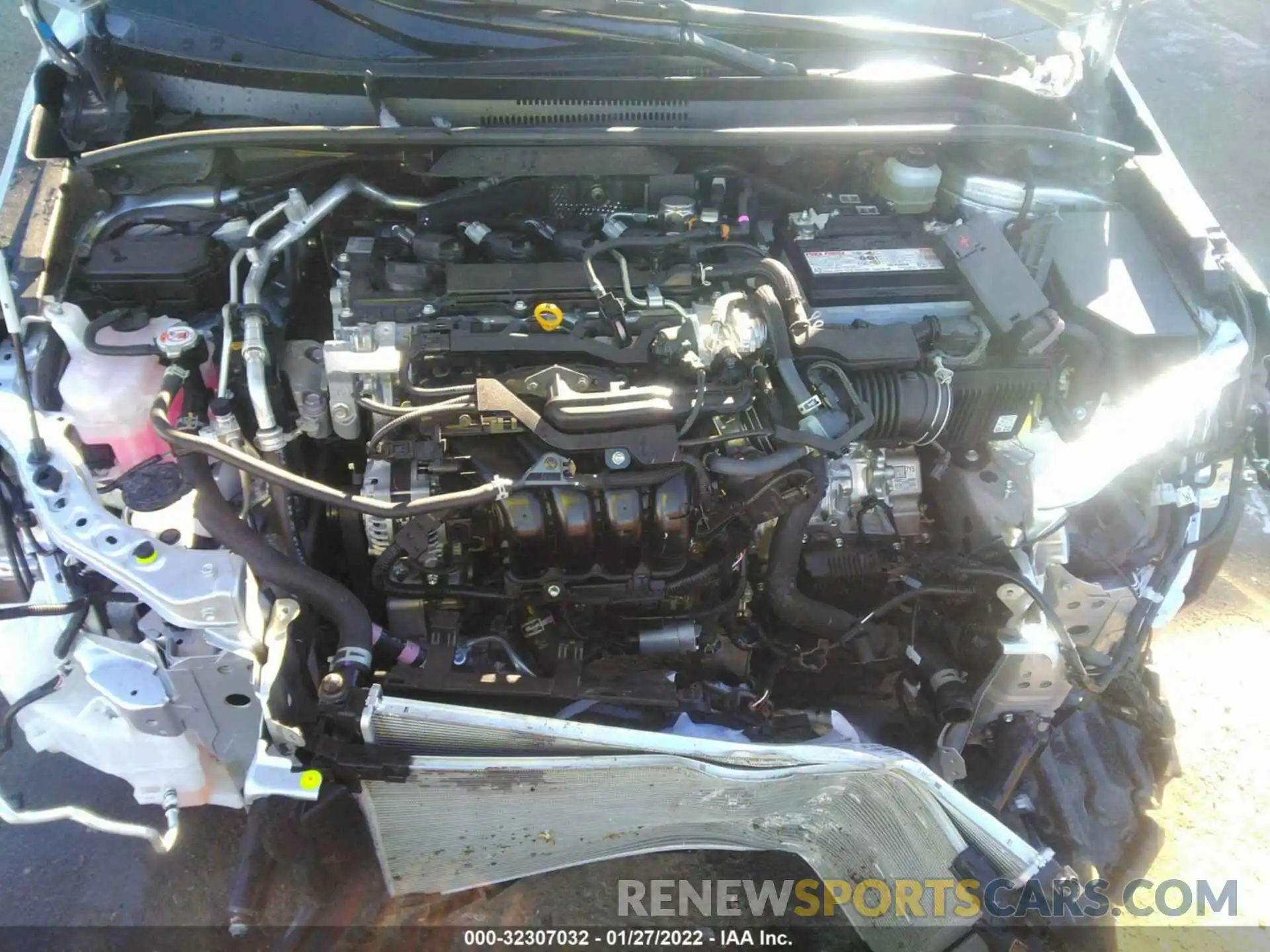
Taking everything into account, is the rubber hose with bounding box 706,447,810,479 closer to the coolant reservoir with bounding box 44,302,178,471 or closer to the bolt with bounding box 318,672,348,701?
the bolt with bounding box 318,672,348,701

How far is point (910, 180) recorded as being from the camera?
270cm

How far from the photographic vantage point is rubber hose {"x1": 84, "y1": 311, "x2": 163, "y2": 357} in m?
2.21

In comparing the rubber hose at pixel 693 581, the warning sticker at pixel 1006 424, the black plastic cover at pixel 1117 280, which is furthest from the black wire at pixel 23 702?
the black plastic cover at pixel 1117 280

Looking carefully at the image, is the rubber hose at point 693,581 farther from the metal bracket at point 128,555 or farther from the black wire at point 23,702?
the black wire at point 23,702

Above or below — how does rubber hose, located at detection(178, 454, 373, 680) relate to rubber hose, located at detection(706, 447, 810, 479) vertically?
below

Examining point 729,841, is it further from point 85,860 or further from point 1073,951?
point 85,860

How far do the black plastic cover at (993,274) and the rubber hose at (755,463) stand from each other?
680mm

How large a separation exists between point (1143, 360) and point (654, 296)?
1.30 metres

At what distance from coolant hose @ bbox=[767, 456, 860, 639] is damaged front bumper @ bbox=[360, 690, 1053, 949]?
47 cm

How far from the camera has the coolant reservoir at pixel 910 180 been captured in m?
2.71

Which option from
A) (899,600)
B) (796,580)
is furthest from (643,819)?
(899,600)

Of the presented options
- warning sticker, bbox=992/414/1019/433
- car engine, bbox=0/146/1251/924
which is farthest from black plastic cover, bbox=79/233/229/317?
warning sticker, bbox=992/414/1019/433

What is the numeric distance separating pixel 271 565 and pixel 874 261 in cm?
175

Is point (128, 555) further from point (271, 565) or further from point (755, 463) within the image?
point (755, 463)
